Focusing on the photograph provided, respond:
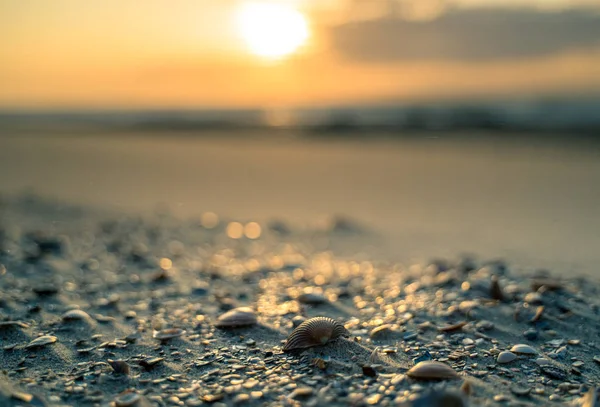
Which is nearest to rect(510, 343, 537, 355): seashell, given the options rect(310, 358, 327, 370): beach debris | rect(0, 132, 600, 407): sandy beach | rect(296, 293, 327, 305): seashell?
rect(0, 132, 600, 407): sandy beach

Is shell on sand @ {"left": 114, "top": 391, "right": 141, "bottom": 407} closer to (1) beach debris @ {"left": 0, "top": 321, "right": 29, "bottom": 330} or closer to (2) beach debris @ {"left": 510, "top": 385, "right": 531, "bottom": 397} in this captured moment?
(1) beach debris @ {"left": 0, "top": 321, "right": 29, "bottom": 330}

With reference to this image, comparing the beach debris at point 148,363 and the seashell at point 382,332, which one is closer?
the beach debris at point 148,363

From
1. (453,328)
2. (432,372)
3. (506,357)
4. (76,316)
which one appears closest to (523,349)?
(506,357)

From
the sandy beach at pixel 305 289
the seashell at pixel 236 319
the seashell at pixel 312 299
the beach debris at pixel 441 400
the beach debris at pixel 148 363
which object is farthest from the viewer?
the seashell at pixel 312 299

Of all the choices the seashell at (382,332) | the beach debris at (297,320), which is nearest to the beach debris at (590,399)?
the seashell at (382,332)

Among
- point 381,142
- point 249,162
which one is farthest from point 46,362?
point 381,142

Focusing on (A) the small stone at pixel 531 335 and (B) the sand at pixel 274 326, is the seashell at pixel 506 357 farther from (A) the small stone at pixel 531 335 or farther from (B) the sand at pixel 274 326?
(A) the small stone at pixel 531 335

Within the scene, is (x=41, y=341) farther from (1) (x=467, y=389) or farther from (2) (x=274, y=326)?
A: (1) (x=467, y=389)

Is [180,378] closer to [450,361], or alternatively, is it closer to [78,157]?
[450,361]
